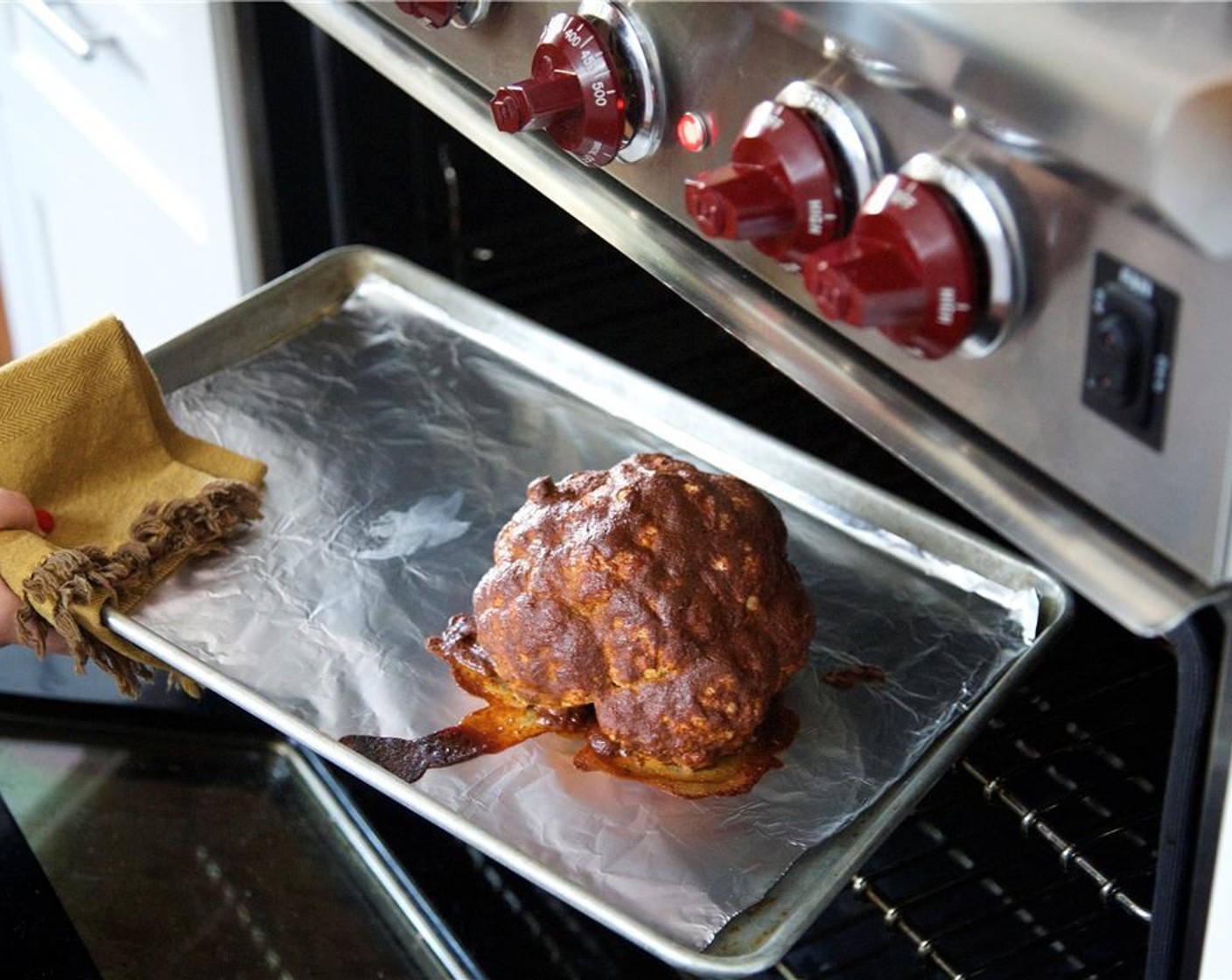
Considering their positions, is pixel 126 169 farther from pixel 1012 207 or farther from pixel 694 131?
pixel 1012 207

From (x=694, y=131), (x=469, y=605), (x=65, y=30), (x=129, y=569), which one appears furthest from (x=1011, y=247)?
(x=65, y=30)

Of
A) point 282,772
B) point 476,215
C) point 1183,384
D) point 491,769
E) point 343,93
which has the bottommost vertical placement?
point 282,772

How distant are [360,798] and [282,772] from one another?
0.08 metres

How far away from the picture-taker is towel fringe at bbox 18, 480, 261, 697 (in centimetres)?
115

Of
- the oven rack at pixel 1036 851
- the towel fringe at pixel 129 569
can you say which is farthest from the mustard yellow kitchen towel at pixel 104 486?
the oven rack at pixel 1036 851

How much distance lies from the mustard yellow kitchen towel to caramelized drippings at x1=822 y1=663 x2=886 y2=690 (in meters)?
0.46

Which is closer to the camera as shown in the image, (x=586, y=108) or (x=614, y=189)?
(x=586, y=108)

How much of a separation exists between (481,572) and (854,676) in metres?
0.31

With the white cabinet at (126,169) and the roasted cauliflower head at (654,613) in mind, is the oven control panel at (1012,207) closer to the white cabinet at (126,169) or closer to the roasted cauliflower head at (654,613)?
the roasted cauliflower head at (654,613)

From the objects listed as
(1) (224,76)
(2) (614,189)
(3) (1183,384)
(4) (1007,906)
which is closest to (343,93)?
(1) (224,76)

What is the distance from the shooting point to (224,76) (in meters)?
1.52

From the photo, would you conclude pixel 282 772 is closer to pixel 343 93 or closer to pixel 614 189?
pixel 614 189

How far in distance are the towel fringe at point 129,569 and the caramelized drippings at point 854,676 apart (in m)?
0.46

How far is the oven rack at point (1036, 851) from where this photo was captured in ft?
3.23
